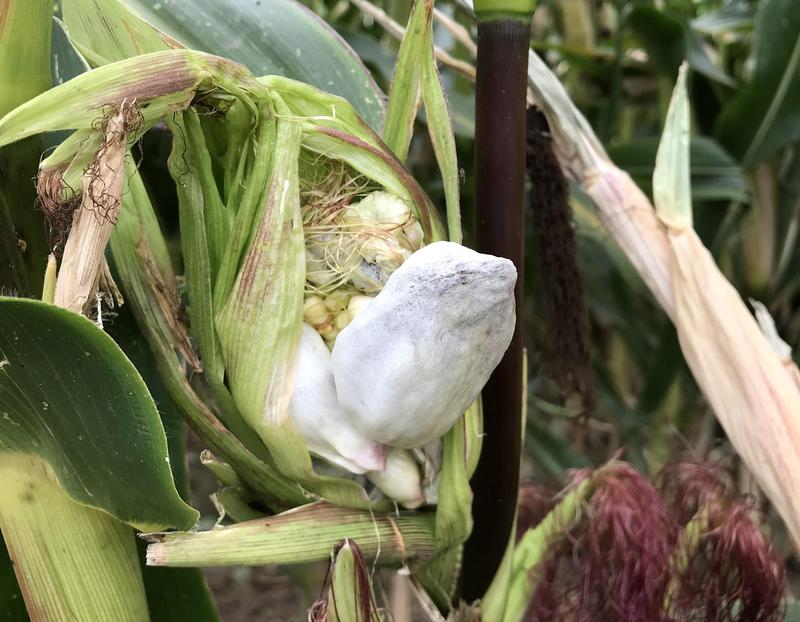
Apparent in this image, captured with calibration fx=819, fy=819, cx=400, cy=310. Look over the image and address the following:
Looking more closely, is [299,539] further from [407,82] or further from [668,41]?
[668,41]

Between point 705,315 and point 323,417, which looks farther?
point 705,315

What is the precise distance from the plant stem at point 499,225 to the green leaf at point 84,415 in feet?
0.51

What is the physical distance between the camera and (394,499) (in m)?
0.34

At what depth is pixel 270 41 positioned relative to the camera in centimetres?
47

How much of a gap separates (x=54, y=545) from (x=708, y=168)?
0.66m

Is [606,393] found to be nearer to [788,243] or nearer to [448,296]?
[788,243]

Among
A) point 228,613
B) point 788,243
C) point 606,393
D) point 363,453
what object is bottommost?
point 228,613

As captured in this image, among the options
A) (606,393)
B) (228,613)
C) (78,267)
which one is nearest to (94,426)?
(78,267)

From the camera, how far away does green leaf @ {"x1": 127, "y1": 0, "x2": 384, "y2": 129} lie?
0.46 m

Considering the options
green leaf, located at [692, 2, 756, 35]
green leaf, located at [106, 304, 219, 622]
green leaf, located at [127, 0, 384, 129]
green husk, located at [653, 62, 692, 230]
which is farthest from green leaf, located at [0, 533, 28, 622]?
green leaf, located at [692, 2, 756, 35]

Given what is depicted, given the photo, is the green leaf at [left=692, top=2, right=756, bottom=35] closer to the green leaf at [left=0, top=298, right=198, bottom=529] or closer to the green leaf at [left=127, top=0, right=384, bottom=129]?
the green leaf at [left=127, top=0, right=384, bottom=129]

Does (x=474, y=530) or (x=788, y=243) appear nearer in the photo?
(x=474, y=530)

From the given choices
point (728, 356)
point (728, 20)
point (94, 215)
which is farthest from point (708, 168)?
point (94, 215)

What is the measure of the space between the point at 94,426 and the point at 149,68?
0.42ft
